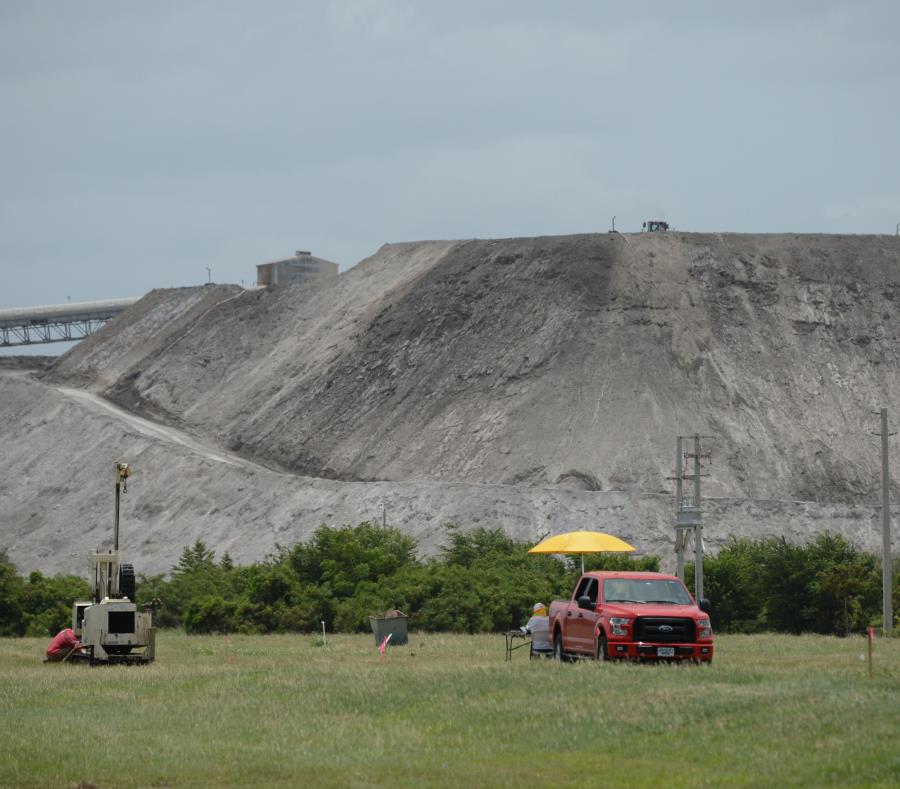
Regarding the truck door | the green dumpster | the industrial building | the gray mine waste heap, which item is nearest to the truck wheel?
the truck door

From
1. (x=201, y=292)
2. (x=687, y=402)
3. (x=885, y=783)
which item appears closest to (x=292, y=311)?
(x=201, y=292)

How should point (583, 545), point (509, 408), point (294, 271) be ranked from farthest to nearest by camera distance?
point (294, 271), point (509, 408), point (583, 545)

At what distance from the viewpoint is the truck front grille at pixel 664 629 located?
26406 mm

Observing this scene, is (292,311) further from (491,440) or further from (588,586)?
(588,586)

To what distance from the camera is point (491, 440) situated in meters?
72.5

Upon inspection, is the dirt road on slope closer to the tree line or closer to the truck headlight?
the tree line

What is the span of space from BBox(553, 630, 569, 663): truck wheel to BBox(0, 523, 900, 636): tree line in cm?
1474

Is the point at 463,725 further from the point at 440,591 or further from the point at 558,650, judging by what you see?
the point at 440,591

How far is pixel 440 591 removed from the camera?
46438mm

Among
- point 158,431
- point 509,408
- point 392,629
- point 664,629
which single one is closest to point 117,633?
point 392,629

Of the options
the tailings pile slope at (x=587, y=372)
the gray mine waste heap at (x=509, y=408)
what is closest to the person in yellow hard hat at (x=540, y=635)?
the gray mine waste heap at (x=509, y=408)

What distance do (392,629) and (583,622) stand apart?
345 inches

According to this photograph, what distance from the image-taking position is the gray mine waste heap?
67750 mm

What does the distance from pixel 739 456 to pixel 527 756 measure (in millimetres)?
52699
